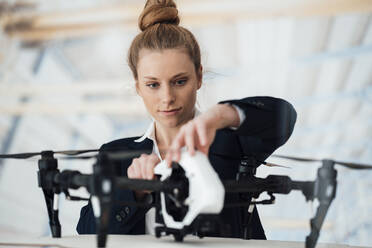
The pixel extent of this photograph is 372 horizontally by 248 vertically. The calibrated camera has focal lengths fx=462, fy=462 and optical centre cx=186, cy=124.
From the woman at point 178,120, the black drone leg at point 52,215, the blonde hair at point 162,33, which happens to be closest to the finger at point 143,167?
the woman at point 178,120

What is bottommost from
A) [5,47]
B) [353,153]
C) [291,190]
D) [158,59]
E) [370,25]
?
[353,153]

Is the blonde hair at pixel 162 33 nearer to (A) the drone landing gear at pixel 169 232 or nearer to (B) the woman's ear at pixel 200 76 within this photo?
(B) the woman's ear at pixel 200 76

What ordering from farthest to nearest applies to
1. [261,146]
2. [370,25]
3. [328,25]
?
1. [328,25]
2. [370,25]
3. [261,146]

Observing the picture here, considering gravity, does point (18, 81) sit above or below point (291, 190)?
above

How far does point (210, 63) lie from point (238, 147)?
1191mm

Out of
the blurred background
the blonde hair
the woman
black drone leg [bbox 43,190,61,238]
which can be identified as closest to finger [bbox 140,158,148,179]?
the woman

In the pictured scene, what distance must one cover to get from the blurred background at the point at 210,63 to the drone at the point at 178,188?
4.25 ft

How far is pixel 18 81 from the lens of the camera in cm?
241

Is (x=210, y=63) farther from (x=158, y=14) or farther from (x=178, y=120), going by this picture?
(x=178, y=120)

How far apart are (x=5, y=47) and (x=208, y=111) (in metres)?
1.94

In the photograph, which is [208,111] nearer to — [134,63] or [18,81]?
[134,63]

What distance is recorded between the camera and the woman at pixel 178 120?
448 millimetres

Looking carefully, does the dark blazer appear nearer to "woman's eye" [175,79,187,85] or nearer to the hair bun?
"woman's eye" [175,79,187,85]

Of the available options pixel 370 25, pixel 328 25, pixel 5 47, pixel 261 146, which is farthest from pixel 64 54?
pixel 261 146
